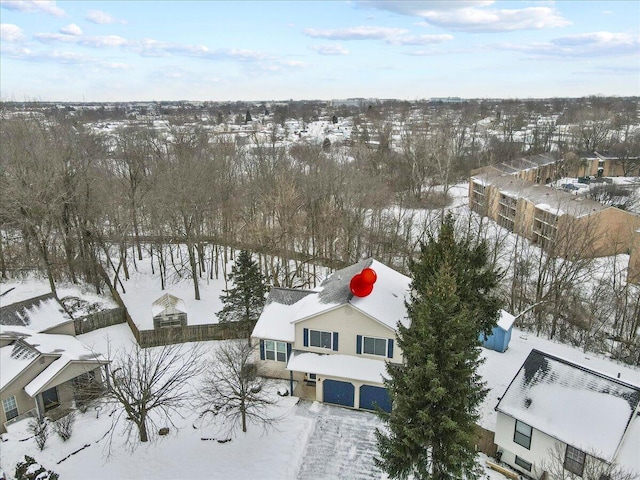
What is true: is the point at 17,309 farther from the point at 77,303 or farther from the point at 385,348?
the point at 385,348

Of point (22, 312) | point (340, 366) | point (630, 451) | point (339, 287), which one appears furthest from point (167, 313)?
point (630, 451)

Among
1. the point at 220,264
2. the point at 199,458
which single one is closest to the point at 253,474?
the point at 199,458

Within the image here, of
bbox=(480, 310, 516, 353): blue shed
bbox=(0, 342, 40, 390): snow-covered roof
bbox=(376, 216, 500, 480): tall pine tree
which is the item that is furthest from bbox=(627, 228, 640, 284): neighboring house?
bbox=(0, 342, 40, 390): snow-covered roof

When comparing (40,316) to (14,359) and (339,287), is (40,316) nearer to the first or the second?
(14,359)

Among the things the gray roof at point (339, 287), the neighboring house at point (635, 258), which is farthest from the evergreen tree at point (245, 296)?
the neighboring house at point (635, 258)

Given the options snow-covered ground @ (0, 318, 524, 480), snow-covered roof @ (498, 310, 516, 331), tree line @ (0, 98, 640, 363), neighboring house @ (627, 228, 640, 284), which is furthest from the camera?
neighboring house @ (627, 228, 640, 284)

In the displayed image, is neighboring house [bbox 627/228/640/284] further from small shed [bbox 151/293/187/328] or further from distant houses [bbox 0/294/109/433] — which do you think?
distant houses [bbox 0/294/109/433]
